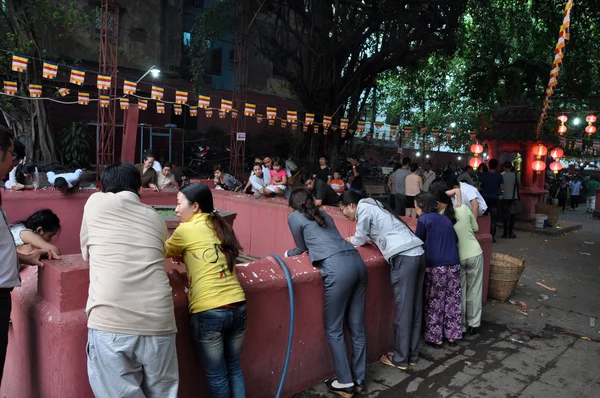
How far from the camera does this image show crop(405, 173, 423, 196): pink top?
10305mm

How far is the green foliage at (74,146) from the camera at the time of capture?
16.5 metres

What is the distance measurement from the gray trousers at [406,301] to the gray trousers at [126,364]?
7.28ft

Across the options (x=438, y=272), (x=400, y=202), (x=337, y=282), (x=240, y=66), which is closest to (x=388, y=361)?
(x=438, y=272)

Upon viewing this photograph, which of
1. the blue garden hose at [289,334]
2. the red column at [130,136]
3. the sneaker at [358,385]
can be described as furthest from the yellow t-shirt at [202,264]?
the red column at [130,136]

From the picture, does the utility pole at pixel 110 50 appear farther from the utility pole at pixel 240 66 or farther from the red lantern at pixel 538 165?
the red lantern at pixel 538 165

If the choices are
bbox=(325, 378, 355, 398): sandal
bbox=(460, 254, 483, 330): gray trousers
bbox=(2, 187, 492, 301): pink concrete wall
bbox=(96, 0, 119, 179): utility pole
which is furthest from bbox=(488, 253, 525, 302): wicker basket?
bbox=(96, 0, 119, 179): utility pole

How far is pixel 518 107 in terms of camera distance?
13789 mm

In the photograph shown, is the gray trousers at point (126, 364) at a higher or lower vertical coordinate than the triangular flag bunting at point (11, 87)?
lower

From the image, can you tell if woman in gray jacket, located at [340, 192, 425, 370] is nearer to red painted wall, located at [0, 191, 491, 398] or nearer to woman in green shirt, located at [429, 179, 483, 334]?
red painted wall, located at [0, 191, 491, 398]

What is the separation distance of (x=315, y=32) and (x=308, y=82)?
188cm

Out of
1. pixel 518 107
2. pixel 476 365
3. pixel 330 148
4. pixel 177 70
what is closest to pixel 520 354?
pixel 476 365

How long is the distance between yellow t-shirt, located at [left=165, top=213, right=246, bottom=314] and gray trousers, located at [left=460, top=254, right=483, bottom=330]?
3030 millimetres

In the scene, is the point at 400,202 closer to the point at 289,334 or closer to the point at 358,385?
the point at 358,385

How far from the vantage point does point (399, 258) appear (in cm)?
398
